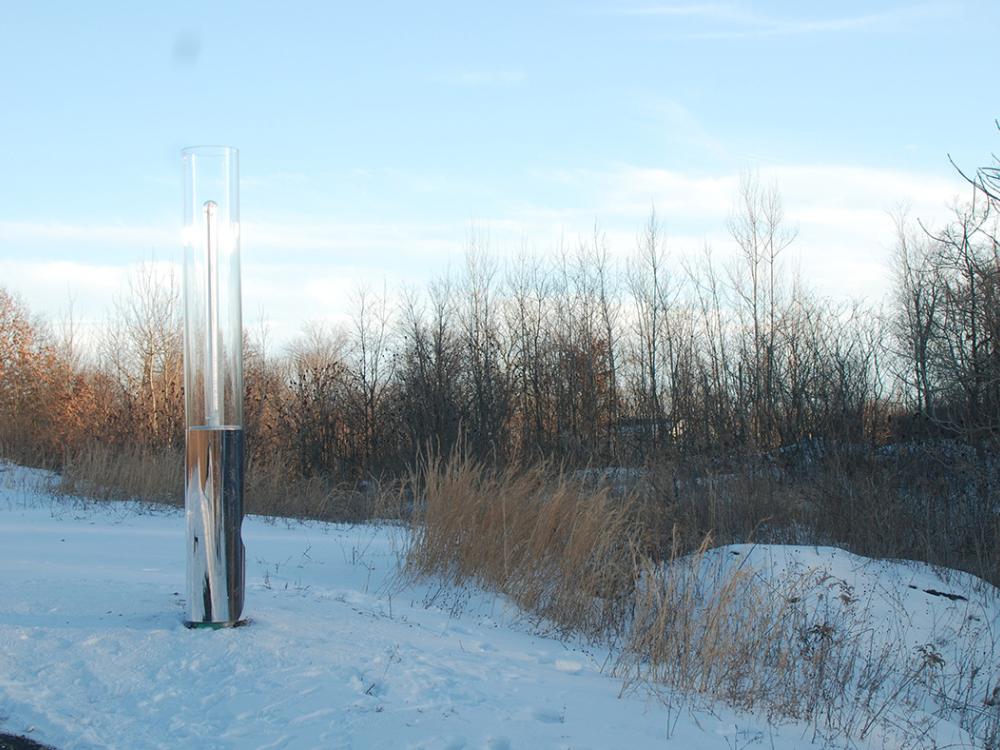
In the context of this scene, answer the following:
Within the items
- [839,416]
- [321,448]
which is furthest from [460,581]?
[321,448]

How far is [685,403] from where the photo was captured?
2412 centimetres

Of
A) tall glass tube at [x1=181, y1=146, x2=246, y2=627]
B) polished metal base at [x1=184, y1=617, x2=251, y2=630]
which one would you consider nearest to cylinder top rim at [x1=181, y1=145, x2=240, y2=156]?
tall glass tube at [x1=181, y1=146, x2=246, y2=627]

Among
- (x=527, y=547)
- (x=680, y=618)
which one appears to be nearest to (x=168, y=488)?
(x=527, y=547)

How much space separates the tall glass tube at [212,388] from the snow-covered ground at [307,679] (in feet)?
0.93

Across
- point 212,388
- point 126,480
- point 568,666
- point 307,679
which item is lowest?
point 568,666

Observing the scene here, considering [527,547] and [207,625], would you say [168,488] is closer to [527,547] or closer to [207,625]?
[527,547]

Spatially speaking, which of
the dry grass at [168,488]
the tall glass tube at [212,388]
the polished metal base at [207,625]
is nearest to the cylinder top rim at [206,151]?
the tall glass tube at [212,388]

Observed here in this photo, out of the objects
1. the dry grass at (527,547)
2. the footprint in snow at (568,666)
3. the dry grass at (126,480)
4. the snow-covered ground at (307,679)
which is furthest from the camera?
the dry grass at (126,480)

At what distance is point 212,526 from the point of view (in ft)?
14.0

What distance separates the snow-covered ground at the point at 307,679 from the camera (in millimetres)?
3398

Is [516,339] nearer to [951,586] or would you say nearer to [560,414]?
[560,414]

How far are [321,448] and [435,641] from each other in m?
22.0

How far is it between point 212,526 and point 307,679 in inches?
36.1

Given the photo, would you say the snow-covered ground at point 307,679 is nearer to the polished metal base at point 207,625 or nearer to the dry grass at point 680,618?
the polished metal base at point 207,625
